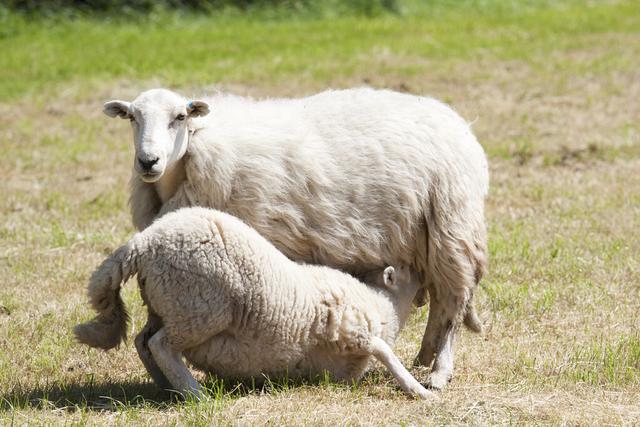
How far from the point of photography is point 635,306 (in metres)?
6.78

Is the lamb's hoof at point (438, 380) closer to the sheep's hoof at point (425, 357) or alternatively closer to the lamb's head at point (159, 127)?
the sheep's hoof at point (425, 357)

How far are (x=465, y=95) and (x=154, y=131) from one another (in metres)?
8.78

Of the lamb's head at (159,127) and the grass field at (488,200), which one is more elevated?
the lamb's head at (159,127)

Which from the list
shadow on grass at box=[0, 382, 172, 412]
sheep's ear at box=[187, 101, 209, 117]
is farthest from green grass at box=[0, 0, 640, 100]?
shadow on grass at box=[0, 382, 172, 412]

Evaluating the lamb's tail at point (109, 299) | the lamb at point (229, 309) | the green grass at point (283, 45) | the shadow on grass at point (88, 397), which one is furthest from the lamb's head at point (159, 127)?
the green grass at point (283, 45)

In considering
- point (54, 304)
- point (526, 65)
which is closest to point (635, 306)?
point (54, 304)

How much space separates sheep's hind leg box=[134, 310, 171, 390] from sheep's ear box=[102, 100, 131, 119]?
1.13m

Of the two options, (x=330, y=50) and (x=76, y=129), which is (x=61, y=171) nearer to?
(x=76, y=129)

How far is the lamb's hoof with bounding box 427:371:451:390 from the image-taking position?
222 inches

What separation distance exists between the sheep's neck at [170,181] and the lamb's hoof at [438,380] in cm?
171

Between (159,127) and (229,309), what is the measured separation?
106cm

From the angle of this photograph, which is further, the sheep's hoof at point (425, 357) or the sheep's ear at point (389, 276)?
the sheep's hoof at point (425, 357)

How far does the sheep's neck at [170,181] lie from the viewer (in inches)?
229

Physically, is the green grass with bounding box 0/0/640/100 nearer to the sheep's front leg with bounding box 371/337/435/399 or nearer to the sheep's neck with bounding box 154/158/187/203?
the sheep's neck with bounding box 154/158/187/203
